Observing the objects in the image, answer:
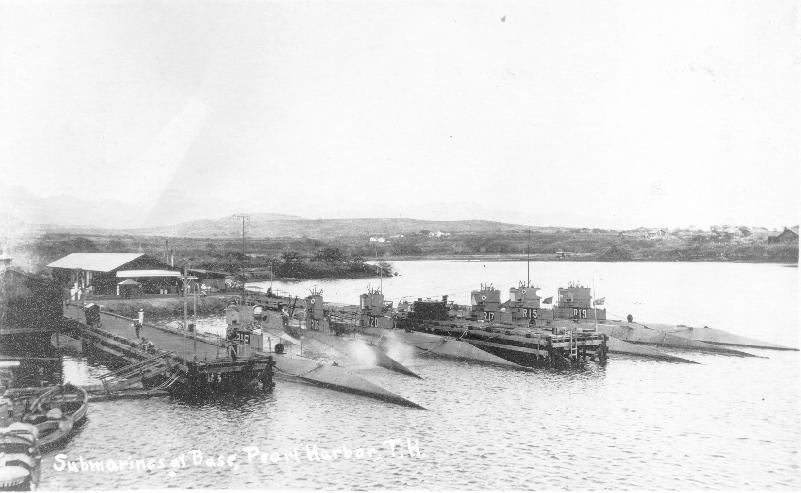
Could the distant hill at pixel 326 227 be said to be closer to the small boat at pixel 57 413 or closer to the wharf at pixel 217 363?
the wharf at pixel 217 363

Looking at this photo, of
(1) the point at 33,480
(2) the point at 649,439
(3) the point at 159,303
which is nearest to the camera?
(1) the point at 33,480

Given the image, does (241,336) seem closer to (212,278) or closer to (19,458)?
(19,458)

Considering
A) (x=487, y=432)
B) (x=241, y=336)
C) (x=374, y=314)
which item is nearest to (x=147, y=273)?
(x=374, y=314)

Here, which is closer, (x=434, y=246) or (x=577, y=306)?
(x=577, y=306)

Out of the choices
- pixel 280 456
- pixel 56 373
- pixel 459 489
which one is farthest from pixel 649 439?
pixel 56 373

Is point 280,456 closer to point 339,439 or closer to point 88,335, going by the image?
point 339,439

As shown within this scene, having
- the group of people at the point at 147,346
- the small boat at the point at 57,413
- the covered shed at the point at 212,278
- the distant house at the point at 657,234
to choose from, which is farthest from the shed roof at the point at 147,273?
the distant house at the point at 657,234
